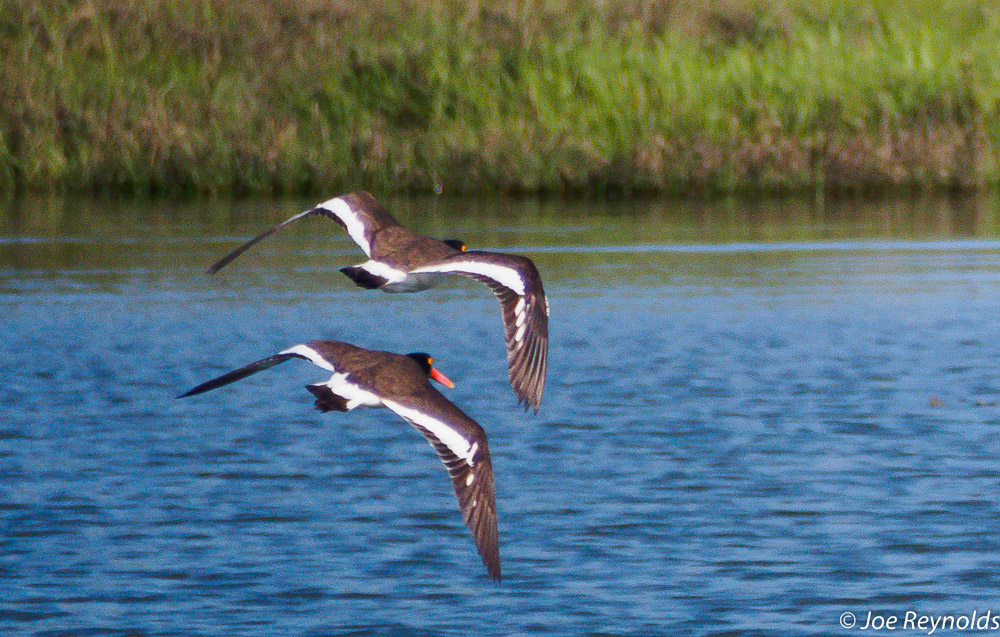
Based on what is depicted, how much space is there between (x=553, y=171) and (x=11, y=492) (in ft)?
48.2

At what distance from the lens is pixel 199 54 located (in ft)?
87.7

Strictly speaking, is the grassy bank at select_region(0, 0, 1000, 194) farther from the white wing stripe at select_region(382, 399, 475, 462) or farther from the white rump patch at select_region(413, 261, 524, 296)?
the white wing stripe at select_region(382, 399, 475, 462)

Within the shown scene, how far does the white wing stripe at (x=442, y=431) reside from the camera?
23.6ft

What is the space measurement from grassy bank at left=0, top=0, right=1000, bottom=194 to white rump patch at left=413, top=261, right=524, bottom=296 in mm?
→ 17187

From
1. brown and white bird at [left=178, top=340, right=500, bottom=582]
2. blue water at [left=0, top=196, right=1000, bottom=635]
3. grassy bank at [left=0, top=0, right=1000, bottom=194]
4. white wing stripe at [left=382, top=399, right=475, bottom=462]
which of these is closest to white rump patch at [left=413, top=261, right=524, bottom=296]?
brown and white bird at [left=178, top=340, right=500, bottom=582]

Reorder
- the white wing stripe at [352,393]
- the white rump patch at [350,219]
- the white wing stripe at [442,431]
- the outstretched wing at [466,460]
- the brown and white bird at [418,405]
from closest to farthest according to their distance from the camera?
the outstretched wing at [466,460] → the brown and white bird at [418,405] → the white wing stripe at [442,431] → the white wing stripe at [352,393] → the white rump patch at [350,219]

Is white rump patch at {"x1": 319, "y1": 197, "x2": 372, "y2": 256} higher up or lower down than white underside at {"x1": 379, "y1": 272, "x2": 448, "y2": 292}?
higher up

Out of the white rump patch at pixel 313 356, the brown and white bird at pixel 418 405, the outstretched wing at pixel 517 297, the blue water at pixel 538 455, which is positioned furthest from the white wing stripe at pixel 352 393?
the blue water at pixel 538 455

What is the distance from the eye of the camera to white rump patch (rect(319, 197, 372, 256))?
8.65m

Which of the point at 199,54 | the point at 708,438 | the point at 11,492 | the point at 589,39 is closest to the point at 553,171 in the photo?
the point at 589,39

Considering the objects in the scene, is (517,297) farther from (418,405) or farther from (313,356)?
(313,356)

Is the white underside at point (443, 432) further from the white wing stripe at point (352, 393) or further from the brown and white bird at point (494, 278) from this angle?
the brown and white bird at point (494, 278)

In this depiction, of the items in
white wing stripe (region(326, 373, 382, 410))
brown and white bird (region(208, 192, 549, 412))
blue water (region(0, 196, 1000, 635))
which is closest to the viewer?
white wing stripe (region(326, 373, 382, 410))

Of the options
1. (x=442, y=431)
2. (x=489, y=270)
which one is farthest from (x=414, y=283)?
(x=442, y=431)
